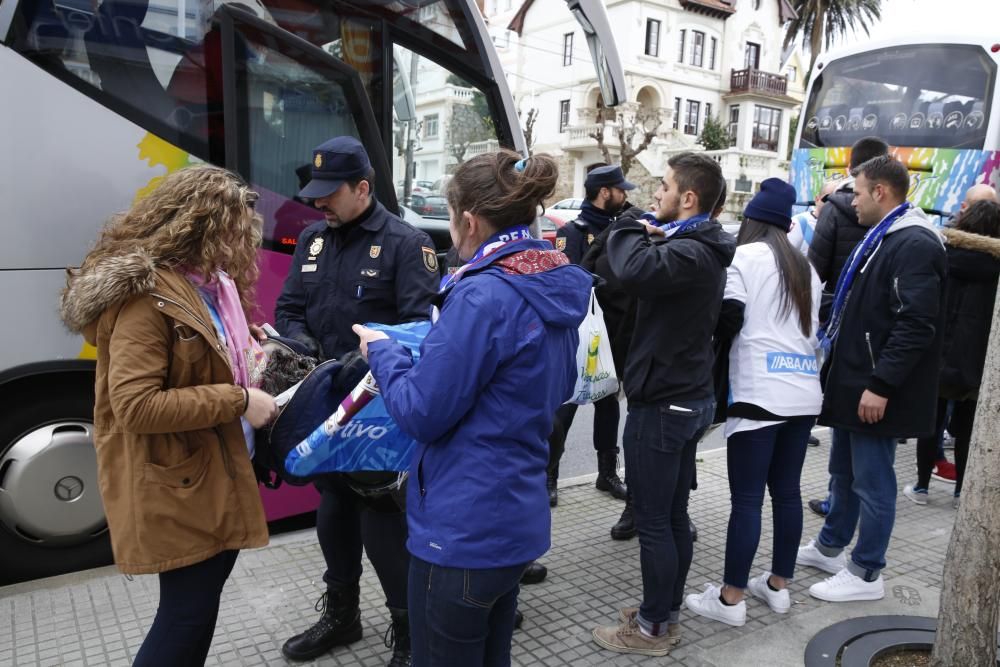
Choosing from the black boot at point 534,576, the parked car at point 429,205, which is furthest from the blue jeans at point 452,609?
the parked car at point 429,205

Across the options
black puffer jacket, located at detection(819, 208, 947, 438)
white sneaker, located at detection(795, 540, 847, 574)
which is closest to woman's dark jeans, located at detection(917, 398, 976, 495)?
white sneaker, located at detection(795, 540, 847, 574)

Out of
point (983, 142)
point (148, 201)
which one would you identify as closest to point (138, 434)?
point (148, 201)

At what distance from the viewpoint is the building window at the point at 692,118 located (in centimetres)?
4119

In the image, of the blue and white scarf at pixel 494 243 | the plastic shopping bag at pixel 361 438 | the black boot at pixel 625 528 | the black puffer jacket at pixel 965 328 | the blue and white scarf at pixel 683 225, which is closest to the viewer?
the blue and white scarf at pixel 494 243

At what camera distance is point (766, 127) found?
43562mm

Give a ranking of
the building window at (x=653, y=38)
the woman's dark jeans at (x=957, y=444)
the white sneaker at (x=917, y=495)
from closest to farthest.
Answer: the woman's dark jeans at (x=957, y=444)
the white sneaker at (x=917, y=495)
the building window at (x=653, y=38)

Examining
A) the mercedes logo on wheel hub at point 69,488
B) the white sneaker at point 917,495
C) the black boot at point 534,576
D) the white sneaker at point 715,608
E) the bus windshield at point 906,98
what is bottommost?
the white sneaker at point 917,495

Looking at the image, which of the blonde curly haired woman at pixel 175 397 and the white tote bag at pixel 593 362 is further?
the white tote bag at pixel 593 362

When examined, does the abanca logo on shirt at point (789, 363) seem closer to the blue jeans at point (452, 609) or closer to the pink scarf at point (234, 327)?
the blue jeans at point (452, 609)

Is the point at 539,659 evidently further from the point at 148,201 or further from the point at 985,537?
the point at 148,201

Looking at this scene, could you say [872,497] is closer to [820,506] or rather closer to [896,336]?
[896,336]

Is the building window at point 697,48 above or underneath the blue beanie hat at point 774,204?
above

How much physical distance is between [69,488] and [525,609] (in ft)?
7.11

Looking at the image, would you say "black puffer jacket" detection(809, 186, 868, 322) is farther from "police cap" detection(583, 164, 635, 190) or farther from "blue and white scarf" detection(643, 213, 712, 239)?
"blue and white scarf" detection(643, 213, 712, 239)
